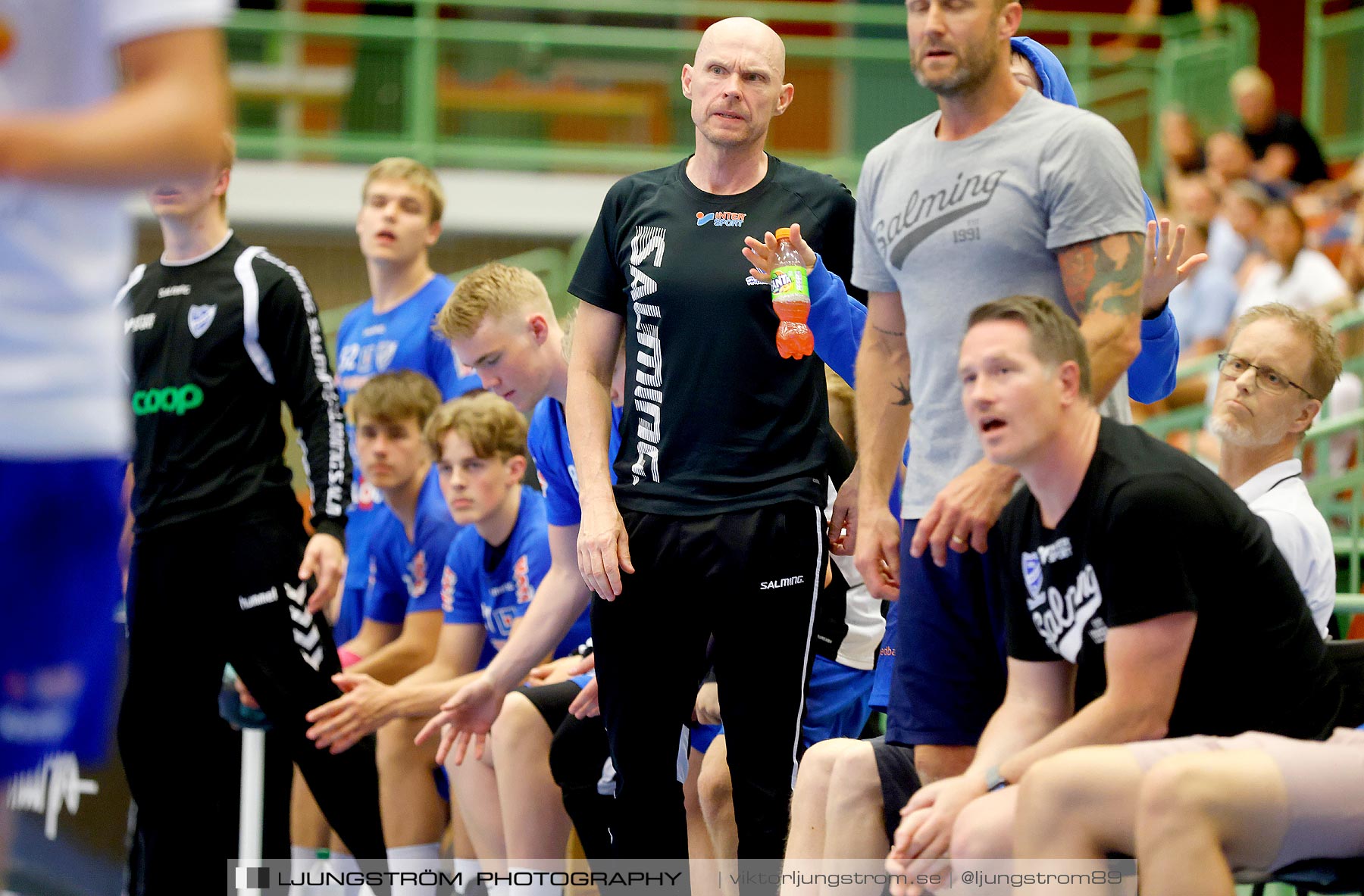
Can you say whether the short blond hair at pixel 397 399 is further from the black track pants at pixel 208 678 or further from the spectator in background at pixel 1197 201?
the spectator in background at pixel 1197 201

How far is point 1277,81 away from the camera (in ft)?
51.7

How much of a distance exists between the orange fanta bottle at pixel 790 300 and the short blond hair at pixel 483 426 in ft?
A: 4.63

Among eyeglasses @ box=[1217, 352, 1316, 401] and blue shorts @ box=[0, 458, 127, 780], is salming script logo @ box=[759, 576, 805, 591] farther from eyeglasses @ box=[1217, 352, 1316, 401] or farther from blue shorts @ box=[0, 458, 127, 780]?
blue shorts @ box=[0, 458, 127, 780]

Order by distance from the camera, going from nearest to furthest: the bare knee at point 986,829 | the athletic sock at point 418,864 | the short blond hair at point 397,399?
1. the bare knee at point 986,829
2. the athletic sock at point 418,864
3. the short blond hair at point 397,399

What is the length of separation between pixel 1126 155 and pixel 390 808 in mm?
3049

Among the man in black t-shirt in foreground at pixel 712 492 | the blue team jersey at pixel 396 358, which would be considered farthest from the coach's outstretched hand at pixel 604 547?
the blue team jersey at pixel 396 358

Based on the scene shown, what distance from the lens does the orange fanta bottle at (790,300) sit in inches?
133

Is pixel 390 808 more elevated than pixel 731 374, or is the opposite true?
pixel 731 374

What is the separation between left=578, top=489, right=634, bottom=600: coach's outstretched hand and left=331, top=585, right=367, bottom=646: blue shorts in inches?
94.0

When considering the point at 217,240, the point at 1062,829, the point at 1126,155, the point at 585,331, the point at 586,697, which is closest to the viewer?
the point at 1062,829

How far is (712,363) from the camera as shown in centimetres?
345

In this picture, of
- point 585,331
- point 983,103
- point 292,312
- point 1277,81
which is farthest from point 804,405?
point 1277,81

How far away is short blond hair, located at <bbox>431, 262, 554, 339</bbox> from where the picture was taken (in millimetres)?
4125

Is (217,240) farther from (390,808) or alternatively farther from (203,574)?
(390,808)
